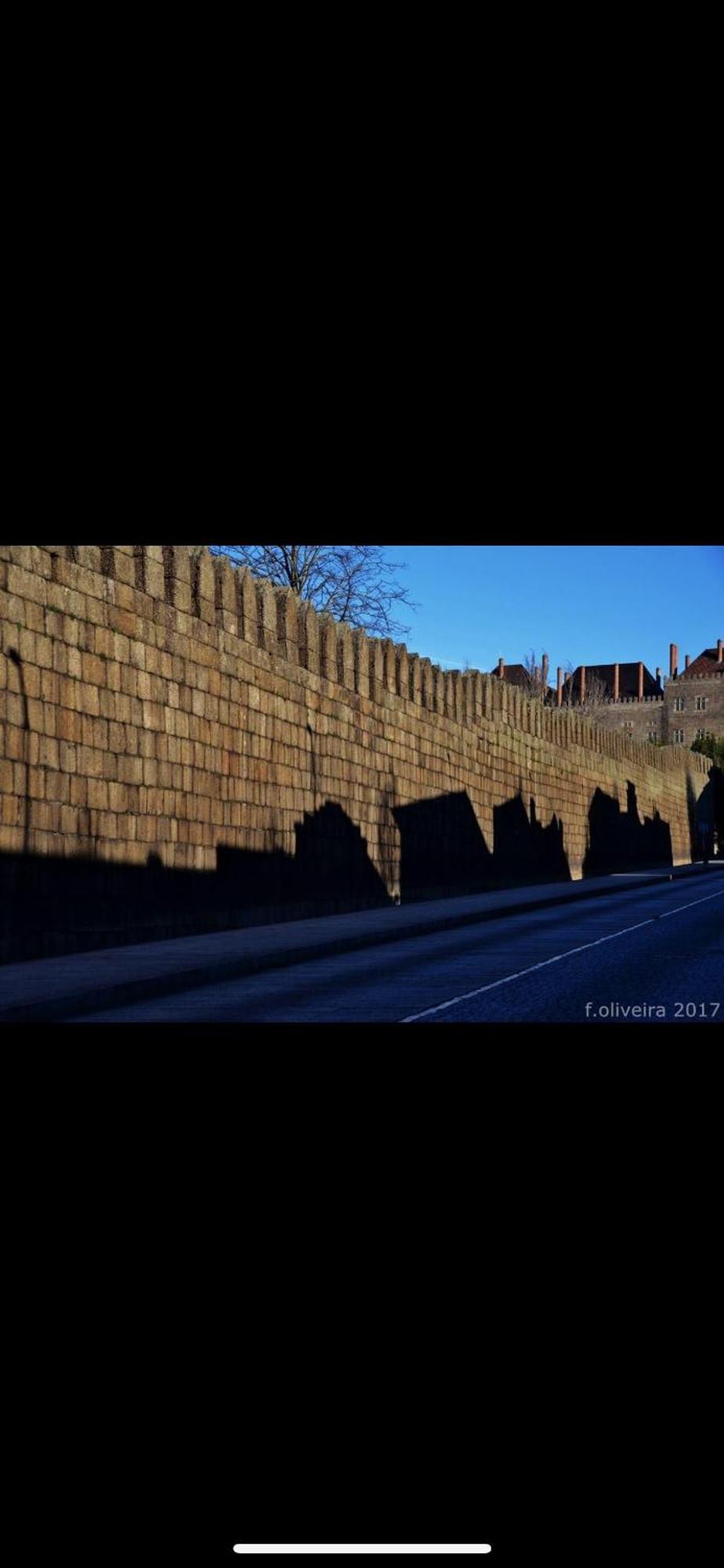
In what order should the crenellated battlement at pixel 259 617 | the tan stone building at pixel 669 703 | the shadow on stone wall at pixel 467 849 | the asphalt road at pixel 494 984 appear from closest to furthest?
the asphalt road at pixel 494 984, the crenellated battlement at pixel 259 617, the shadow on stone wall at pixel 467 849, the tan stone building at pixel 669 703

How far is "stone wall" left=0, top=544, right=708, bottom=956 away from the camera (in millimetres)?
12984

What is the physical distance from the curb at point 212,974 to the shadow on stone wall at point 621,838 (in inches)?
868

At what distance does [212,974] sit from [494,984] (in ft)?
7.60

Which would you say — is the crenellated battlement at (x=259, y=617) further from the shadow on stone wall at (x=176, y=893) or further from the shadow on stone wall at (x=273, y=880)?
the shadow on stone wall at (x=176, y=893)

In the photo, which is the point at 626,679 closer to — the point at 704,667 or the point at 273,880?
the point at 704,667

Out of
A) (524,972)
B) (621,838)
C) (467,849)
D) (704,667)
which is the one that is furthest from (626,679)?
(524,972)

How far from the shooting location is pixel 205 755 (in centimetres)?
1706

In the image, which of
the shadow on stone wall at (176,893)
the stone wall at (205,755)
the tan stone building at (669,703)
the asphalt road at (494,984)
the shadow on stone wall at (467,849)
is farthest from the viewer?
the tan stone building at (669,703)

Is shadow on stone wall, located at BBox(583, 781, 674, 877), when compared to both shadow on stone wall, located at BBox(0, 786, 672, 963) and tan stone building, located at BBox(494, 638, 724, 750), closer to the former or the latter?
shadow on stone wall, located at BBox(0, 786, 672, 963)

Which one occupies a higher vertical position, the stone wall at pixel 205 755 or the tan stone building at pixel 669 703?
the tan stone building at pixel 669 703

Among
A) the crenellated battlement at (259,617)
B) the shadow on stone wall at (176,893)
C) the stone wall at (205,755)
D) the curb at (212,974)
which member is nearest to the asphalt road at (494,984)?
the curb at (212,974)

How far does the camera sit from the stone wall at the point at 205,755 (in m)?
13.0

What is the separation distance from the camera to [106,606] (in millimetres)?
14328
